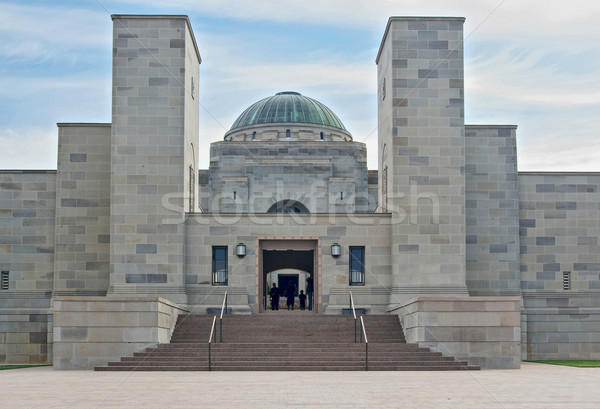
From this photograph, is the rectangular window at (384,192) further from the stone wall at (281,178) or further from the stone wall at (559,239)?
the stone wall at (281,178)

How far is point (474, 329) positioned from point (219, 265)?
9326 mm

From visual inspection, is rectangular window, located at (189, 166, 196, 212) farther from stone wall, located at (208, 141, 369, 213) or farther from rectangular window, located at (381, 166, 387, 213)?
stone wall, located at (208, 141, 369, 213)

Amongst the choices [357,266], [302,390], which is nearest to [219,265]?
[357,266]

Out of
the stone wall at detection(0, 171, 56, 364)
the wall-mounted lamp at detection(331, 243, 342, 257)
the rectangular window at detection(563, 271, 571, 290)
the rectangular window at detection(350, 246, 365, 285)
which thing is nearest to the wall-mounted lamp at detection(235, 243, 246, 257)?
the wall-mounted lamp at detection(331, 243, 342, 257)

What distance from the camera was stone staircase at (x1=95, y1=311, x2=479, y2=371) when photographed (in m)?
21.1

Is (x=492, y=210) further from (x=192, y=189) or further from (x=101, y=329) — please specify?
(x=101, y=329)

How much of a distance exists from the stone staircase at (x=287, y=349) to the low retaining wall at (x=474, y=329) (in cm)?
73

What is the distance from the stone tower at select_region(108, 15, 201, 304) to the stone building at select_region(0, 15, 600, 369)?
47 mm

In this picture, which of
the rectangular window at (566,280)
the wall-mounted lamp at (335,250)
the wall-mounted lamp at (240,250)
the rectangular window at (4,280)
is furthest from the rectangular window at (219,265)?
the rectangular window at (566,280)

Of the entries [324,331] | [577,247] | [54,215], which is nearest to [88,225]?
[54,215]

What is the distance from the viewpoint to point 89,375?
65.4ft

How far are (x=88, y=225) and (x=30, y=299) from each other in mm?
3294

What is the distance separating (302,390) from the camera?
51.5 feet

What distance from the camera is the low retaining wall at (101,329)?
22.3 m
